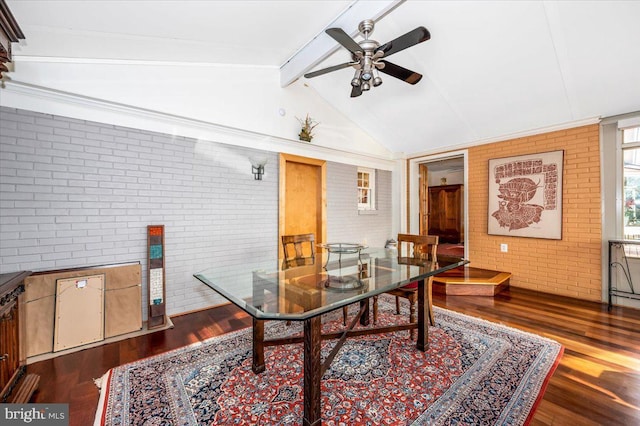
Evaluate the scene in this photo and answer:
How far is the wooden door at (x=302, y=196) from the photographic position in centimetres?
413

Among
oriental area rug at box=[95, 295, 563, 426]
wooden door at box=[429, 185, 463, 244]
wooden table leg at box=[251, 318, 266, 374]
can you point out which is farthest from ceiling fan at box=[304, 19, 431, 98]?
wooden door at box=[429, 185, 463, 244]

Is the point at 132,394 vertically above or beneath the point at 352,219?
beneath

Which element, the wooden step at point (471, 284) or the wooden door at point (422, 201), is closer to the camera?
the wooden step at point (471, 284)

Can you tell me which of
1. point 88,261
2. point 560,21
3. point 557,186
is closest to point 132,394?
point 88,261

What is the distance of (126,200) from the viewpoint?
2.82m

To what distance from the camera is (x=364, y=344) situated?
2414 millimetres

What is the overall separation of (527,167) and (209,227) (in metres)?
4.75

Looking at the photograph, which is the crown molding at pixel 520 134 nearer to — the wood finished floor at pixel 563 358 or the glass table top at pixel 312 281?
the wood finished floor at pixel 563 358

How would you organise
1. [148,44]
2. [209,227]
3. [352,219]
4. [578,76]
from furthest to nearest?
1. [352,219]
2. [209,227]
3. [578,76]
4. [148,44]

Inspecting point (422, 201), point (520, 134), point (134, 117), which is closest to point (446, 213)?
point (422, 201)

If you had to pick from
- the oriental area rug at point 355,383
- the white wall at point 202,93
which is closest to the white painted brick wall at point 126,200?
the white wall at point 202,93

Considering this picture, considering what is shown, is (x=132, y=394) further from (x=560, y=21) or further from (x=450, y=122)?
(x=450, y=122)

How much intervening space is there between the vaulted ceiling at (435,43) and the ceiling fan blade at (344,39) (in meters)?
0.56

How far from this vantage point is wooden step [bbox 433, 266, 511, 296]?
3787 mm
